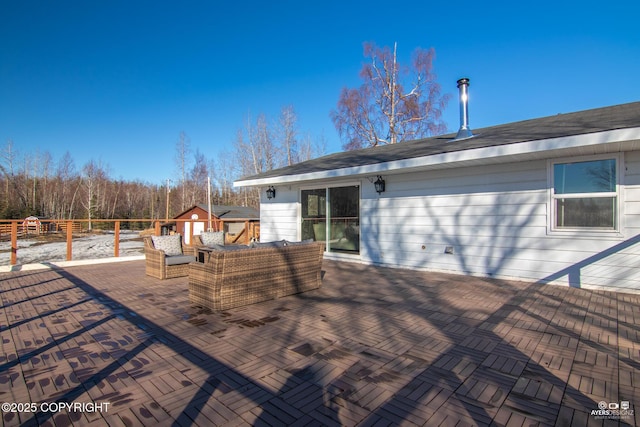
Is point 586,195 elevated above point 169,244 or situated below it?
above

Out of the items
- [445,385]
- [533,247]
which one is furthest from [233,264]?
[533,247]

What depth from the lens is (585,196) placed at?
475 centimetres

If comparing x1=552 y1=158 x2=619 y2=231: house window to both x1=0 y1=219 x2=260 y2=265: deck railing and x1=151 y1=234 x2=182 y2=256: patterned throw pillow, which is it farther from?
x1=0 y1=219 x2=260 y2=265: deck railing

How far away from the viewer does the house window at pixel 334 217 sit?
7.53m

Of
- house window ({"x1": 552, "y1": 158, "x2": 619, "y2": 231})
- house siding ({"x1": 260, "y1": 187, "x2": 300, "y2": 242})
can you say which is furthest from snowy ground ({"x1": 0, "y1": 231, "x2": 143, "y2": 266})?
house window ({"x1": 552, "y1": 158, "x2": 619, "y2": 231})

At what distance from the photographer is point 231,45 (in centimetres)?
1321

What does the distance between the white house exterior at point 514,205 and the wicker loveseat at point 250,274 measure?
8.86 feet

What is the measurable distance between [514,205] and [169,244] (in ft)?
20.4

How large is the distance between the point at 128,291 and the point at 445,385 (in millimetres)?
4510

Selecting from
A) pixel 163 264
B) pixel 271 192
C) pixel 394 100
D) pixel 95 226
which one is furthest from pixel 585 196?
pixel 95 226

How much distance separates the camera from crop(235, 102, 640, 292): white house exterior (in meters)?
4.46

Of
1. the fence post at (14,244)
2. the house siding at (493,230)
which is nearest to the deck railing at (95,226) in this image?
the fence post at (14,244)

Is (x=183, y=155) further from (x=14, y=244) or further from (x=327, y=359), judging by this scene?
(x=327, y=359)

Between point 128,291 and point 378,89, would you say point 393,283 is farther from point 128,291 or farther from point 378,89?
point 378,89
